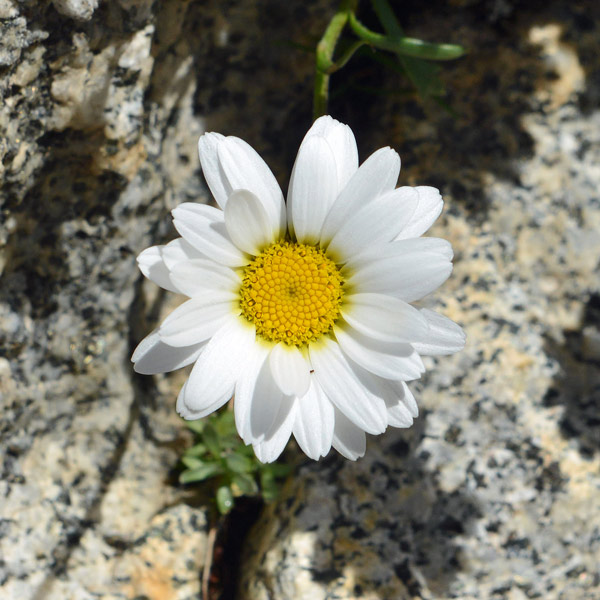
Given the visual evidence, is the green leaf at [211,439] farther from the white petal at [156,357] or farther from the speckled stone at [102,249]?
the white petal at [156,357]

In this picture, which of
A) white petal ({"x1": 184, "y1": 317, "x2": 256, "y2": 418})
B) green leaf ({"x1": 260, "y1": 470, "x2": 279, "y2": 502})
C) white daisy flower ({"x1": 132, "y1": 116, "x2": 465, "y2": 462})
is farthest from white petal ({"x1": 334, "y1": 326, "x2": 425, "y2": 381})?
green leaf ({"x1": 260, "y1": 470, "x2": 279, "y2": 502})

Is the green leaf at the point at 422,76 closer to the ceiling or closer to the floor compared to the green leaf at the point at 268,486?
closer to the ceiling

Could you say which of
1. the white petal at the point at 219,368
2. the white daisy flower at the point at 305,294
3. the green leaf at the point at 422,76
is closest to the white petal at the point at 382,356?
the white daisy flower at the point at 305,294

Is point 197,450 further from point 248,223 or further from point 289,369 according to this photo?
point 248,223

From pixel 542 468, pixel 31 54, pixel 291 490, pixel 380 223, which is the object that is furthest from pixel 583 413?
pixel 31 54

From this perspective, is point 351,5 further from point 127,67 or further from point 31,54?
point 31,54

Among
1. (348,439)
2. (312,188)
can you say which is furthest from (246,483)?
(312,188)
